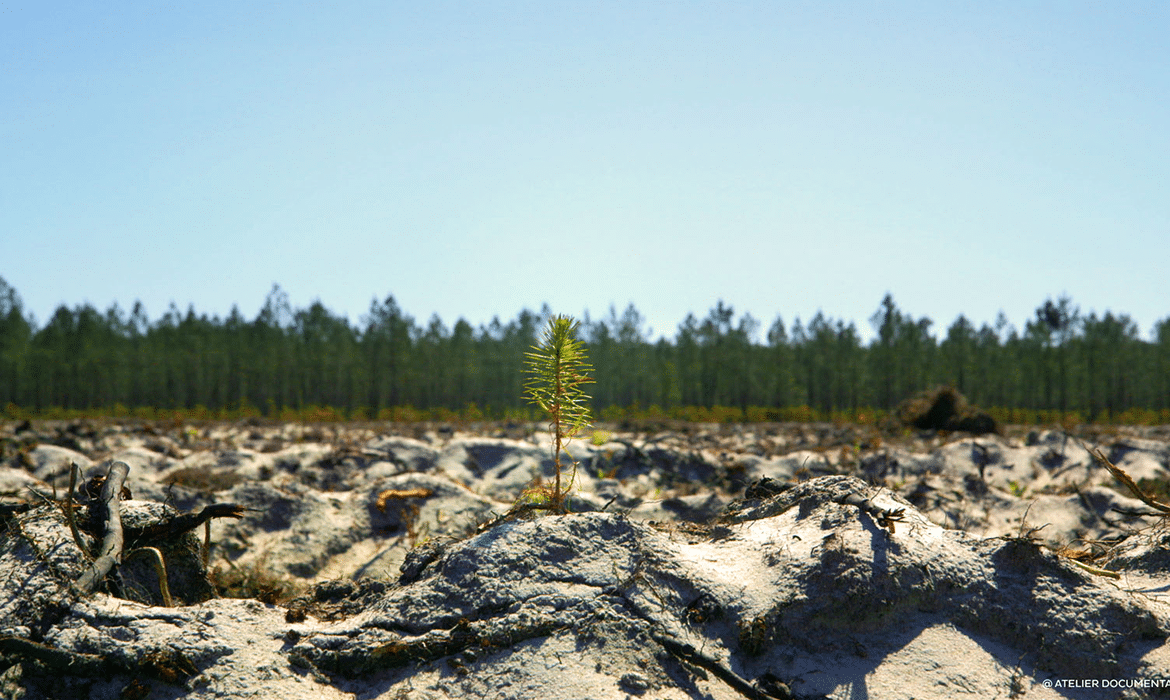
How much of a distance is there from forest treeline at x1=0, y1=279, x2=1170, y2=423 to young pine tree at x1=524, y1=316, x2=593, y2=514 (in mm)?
47035

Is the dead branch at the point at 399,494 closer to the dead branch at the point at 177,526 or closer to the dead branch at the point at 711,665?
the dead branch at the point at 177,526

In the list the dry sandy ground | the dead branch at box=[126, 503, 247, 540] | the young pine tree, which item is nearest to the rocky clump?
the dry sandy ground

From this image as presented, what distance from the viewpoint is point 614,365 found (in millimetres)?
54188

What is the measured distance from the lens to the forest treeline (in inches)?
2000

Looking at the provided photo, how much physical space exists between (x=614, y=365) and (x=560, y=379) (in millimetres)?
51130

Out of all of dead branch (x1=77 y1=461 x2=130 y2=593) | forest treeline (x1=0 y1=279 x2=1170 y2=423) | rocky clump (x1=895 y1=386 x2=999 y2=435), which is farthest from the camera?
forest treeline (x1=0 y1=279 x2=1170 y2=423)

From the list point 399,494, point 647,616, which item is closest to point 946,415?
point 399,494

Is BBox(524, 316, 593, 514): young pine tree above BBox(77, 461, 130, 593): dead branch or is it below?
above

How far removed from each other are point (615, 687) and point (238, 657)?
4.46 feet

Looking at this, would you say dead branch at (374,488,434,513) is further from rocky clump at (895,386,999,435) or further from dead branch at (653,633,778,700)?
rocky clump at (895,386,999,435)

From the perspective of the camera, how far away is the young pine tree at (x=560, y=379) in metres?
3.08

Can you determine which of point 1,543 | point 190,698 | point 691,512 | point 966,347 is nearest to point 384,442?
point 691,512

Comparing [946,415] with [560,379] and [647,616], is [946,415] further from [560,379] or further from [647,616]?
[647,616]

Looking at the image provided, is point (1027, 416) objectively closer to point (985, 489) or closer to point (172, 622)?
point (985, 489)
